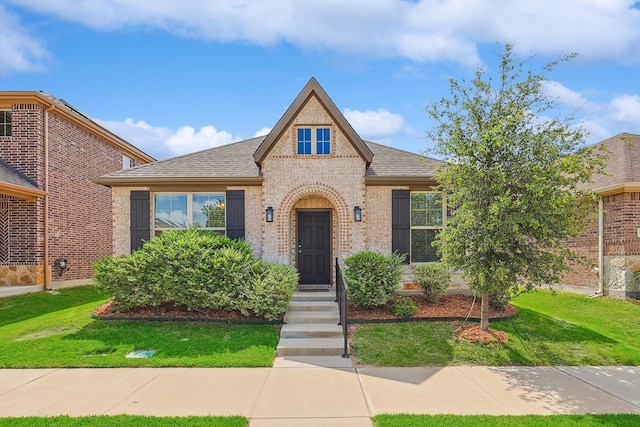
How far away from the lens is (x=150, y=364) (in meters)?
6.55

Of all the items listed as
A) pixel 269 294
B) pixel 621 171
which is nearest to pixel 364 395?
pixel 269 294

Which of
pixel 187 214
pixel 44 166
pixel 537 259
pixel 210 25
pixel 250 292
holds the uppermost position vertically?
pixel 210 25

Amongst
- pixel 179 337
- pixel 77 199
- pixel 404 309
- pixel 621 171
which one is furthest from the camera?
pixel 77 199

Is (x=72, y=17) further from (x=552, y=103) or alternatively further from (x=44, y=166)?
(x=552, y=103)

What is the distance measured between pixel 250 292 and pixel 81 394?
366cm

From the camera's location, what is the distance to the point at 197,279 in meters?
8.55

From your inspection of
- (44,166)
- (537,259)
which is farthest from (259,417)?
(44,166)

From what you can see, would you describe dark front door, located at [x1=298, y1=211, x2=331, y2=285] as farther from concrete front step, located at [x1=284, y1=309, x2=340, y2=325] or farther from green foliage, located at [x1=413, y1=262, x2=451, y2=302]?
green foliage, located at [x1=413, y1=262, x2=451, y2=302]

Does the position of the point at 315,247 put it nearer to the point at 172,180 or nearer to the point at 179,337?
the point at 172,180

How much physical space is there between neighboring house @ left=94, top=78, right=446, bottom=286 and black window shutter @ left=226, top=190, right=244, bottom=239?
3 cm

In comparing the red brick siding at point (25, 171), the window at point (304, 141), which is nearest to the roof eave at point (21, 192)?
the red brick siding at point (25, 171)

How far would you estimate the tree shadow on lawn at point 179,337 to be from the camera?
7203 millimetres

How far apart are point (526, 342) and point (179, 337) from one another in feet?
22.6

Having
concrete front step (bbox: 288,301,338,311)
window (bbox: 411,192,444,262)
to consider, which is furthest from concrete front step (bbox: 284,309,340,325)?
window (bbox: 411,192,444,262)
